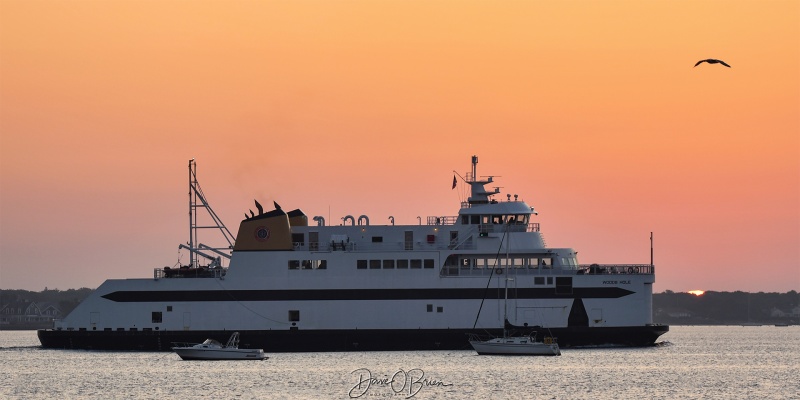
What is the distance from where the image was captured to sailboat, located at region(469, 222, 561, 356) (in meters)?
62.8

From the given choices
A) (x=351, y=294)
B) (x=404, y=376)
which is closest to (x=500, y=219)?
(x=351, y=294)

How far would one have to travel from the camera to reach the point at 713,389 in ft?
174

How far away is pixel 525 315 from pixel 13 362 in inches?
→ 953

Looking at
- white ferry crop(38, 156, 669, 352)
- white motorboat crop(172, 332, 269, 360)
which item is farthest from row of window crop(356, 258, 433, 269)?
white motorboat crop(172, 332, 269, 360)

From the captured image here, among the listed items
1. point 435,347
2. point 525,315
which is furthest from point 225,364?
point 525,315

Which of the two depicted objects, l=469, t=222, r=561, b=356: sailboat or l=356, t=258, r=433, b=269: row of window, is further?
l=356, t=258, r=433, b=269: row of window

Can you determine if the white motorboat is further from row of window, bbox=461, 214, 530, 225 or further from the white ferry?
row of window, bbox=461, 214, 530, 225

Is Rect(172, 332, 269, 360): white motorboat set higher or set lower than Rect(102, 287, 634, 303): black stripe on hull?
lower

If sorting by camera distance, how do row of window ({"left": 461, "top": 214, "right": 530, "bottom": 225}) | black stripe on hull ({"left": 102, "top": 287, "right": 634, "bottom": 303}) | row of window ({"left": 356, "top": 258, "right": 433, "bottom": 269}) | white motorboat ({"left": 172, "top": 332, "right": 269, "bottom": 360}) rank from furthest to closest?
row of window ({"left": 461, "top": 214, "right": 530, "bottom": 225}) → row of window ({"left": 356, "top": 258, "right": 433, "bottom": 269}) → black stripe on hull ({"left": 102, "top": 287, "right": 634, "bottom": 303}) → white motorboat ({"left": 172, "top": 332, "right": 269, "bottom": 360})

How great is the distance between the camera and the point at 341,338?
64625 millimetres

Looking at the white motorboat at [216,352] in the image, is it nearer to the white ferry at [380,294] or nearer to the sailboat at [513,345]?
the white ferry at [380,294]

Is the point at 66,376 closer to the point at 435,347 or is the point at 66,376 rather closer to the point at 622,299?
the point at 435,347

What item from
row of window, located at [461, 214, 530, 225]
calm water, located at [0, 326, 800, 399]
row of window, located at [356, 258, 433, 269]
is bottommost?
calm water, located at [0, 326, 800, 399]

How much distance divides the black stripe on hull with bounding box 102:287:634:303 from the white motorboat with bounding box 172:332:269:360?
252cm
